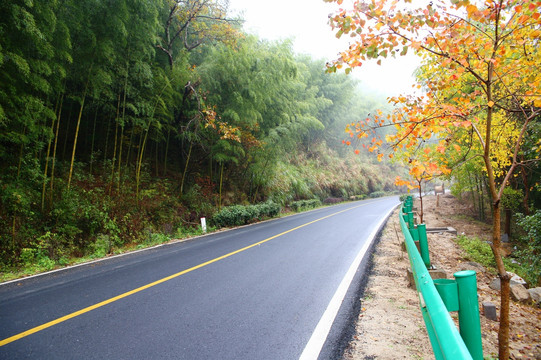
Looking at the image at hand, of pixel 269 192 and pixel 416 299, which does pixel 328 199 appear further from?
pixel 416 299

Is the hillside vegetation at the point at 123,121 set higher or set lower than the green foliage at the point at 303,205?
higher

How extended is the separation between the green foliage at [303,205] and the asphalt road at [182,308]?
1244 cm

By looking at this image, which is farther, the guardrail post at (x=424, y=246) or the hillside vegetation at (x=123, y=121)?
the hillside vegetation at (x=123, y=121)

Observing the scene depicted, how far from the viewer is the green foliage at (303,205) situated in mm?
18531

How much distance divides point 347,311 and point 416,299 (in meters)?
0.99

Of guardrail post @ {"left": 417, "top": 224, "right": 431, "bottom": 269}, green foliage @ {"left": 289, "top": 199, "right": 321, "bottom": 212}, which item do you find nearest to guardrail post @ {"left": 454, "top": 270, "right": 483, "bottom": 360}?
guardrail post @ {"left": 417, "top": 224, "right": 431, "bottom": 269}

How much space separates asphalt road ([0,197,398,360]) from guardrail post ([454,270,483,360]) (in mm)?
1254

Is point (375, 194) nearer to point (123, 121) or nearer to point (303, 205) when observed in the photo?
point (303, 205)

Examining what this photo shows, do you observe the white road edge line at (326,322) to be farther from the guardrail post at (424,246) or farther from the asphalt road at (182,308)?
the guardrail post at (424,246)

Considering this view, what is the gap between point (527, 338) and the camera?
11.2ft

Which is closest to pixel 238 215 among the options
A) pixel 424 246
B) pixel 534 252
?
pixel 424 246

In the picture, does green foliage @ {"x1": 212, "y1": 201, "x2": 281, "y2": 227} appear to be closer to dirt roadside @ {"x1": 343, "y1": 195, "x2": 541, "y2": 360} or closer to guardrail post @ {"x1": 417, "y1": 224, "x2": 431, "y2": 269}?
dirt roadside @ {"x1": 343, "y1": 195, "x2": 541, "y2": 360}

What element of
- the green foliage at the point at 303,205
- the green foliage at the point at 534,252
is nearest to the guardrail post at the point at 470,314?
the green foliage at the point at 534,252

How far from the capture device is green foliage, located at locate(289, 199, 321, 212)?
18531 mm
